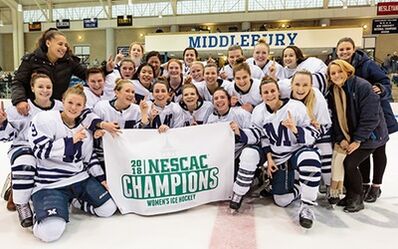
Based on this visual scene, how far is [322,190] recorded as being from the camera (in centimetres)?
323

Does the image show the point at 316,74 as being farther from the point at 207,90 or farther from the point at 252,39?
the point at 252,39

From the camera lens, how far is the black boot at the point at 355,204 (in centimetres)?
275

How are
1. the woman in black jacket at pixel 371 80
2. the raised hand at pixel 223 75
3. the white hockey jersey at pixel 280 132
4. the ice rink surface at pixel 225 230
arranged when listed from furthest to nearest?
1. the raised hand at pixel 223 75
2. the woman in black jacket at pixel 371 80
3. the white hockey jersey at pixel 280 132
4. the ice rink surface at pixel 225 230

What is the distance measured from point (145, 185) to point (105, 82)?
47.1 inches

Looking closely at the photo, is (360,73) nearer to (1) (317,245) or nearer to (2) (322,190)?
(2) (322,190)

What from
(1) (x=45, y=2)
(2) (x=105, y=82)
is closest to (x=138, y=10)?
(1) (x=45, y=2)

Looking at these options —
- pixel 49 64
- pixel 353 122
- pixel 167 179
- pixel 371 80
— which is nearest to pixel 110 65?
pixel 49 64

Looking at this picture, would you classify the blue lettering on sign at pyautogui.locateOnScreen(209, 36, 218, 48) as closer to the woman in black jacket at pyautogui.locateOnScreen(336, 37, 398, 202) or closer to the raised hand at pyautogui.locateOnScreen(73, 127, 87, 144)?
the woman in black jacket at pyautogui.locateOnScreen(336, 37, 398, 202)

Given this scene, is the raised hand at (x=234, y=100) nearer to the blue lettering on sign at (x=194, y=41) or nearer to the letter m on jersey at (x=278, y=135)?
the letter m on jersey at (x=278, y=135)

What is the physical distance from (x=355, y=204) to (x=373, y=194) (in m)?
0.36

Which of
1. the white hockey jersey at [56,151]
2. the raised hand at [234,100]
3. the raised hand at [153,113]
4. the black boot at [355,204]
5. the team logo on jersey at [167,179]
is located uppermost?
the raised hand at [234,100]

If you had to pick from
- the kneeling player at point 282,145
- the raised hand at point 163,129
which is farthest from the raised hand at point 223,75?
the raised hand at point 163,129

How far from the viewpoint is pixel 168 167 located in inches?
108

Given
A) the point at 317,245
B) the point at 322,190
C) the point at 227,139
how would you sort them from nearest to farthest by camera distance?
the point at 317,245 → the point at 227,139 → the point at 322,190
